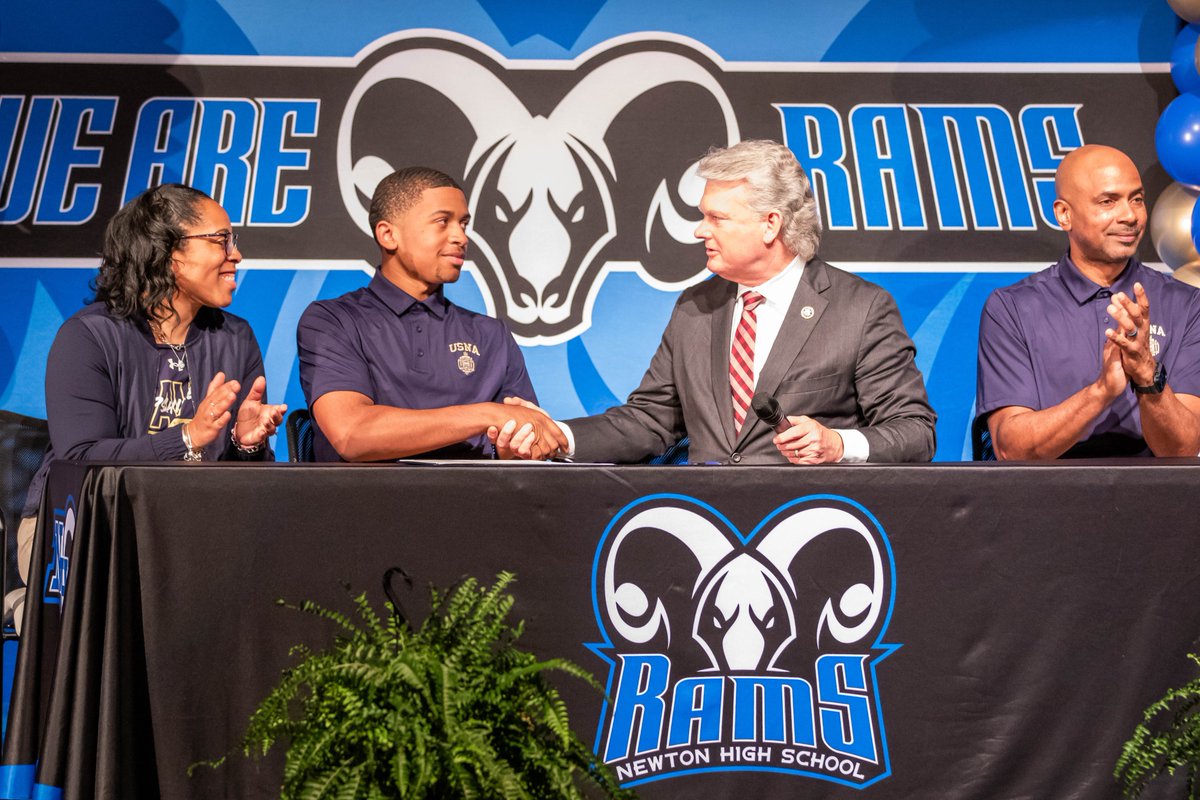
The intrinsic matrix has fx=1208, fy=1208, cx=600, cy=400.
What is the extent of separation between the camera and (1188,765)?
198 cm

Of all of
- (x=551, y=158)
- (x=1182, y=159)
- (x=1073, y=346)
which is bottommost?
(x=1073, y=346)

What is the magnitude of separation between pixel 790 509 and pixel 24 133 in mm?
3552

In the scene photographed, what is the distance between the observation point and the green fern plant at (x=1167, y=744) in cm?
188

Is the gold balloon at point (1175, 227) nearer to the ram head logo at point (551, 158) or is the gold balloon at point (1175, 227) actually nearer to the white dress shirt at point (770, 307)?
the ram head logo at point (551, 158)

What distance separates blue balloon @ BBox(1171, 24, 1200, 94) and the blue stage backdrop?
24 centimetres

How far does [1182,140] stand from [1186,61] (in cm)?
37

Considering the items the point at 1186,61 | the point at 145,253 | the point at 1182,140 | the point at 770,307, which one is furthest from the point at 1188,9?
the point at 145,253

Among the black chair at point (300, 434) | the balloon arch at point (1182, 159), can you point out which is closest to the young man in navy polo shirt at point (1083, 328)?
the balloon arch at point (1182, 159)

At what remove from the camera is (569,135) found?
173 inches

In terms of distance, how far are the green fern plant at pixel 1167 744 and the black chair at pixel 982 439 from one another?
4.61 ft

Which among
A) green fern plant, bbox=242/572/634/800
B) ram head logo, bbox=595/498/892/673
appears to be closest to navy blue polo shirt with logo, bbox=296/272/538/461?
ram head logo, bbox=595/498/892/673

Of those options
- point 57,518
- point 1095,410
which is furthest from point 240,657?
point 1095,410

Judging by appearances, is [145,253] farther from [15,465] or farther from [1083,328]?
[1083,328]

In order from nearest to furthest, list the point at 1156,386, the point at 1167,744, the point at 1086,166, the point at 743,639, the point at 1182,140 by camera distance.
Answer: the point at 1167,744
the point at 743,639
the point at 1156,386
the point at 1086,166
the point at 1182,140
